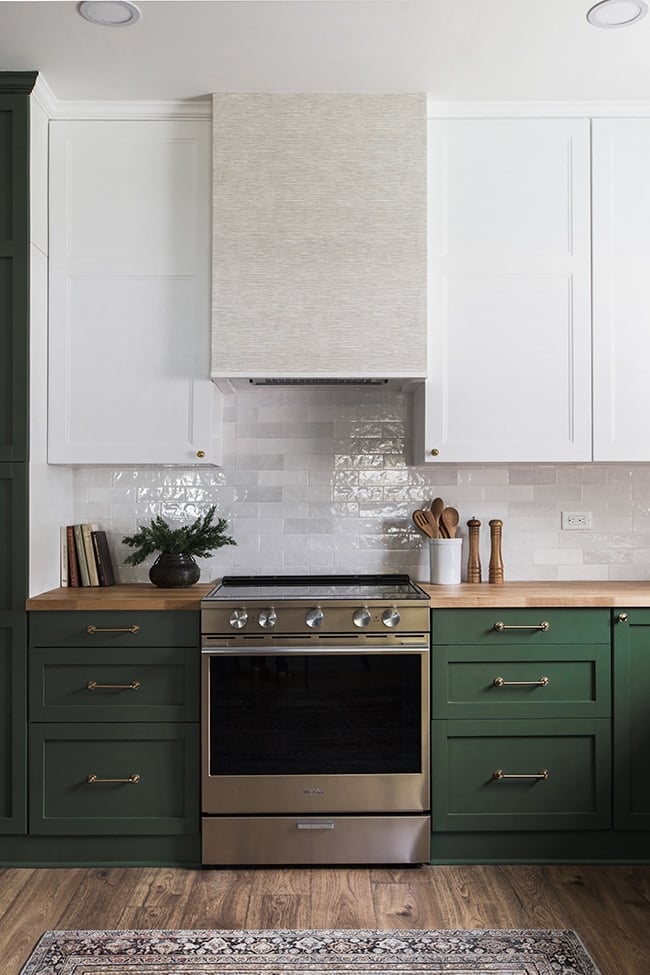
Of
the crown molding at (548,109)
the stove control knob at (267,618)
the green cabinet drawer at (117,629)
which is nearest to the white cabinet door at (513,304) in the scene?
the crown molding at (548,109)

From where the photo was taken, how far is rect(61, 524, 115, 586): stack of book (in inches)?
127

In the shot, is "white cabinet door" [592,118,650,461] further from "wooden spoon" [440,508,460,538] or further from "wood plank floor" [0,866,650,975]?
"wood plank floor" [0,866,650,975]

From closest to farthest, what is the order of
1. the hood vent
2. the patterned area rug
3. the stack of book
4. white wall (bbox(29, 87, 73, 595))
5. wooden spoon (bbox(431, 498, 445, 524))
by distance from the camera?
the patterned area rug → white wall (bbox(29, 87, 73, 595)) → the hood vent → the stack of book → wooden spoon (bbox(431, 498, 445, 524))

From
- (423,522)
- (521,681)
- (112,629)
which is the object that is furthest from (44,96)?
(521,681)

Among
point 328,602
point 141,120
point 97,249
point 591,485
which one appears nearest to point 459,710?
point 328,602

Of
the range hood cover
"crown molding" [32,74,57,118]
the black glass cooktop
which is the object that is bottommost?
the black glass cooktop

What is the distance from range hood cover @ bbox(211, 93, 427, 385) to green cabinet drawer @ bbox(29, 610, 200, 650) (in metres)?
0.91

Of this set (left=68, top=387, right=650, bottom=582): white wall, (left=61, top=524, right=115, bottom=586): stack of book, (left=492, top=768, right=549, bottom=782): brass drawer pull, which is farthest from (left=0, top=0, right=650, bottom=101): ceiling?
Answer: (left=492, top=768, right=549, bottom=782): brass drawer pull

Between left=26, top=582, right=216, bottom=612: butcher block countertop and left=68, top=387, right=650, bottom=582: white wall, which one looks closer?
left=26, top=582, right=216, bottom=612: butcher block countertop

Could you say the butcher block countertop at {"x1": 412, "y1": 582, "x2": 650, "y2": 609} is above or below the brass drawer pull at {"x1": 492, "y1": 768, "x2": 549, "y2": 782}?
above

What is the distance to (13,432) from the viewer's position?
282 cm

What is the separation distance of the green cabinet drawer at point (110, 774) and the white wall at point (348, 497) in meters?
0.78

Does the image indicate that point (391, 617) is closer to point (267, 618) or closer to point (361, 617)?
point (361, 617)

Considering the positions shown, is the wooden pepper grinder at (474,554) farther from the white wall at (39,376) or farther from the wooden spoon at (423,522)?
the white wall at (39,376)
